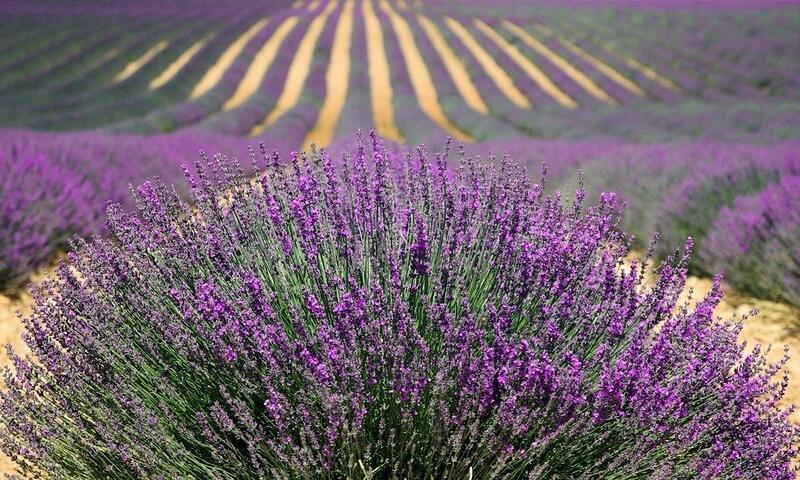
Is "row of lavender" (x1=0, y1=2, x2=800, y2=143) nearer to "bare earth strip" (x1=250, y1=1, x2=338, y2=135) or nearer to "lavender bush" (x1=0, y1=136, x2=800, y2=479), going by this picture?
"bare earth strip" (x1=250, y1=1, x2=338, y2=135)

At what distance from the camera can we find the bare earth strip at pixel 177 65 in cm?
2247

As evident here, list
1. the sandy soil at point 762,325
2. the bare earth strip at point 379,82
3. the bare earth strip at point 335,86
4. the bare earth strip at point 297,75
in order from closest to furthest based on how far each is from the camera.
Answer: the sandy soil at point 762,325, the bare earth strip at point 335,86, the bare earth strip at point 379,82, the bare earth strip at point 297,75

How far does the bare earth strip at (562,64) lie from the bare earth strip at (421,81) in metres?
5.23

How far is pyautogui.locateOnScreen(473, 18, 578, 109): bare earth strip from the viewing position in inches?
852

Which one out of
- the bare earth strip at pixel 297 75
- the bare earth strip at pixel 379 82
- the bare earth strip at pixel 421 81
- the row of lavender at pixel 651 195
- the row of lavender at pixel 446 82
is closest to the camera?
the row of lavender at pixel 651 195

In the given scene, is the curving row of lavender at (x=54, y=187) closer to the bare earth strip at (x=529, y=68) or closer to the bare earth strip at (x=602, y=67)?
the bare earth strip at (x=529, y=68)

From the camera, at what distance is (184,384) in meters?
2.00

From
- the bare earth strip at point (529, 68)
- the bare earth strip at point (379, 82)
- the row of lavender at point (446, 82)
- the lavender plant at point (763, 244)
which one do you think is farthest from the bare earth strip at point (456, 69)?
the lavender plant at point (763, 244)

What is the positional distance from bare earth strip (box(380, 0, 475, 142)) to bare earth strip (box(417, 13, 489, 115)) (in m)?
0.92

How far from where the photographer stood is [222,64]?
1051 inches

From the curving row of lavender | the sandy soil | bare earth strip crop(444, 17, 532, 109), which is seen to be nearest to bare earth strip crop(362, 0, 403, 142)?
bare earth strip crop(444, 17, 532, 109)

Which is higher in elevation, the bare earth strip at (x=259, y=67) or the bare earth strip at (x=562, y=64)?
the bare earth strip at (x=259, y=67)

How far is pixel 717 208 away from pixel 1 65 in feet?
76.8

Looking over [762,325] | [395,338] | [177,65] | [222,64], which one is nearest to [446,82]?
[222,64]
